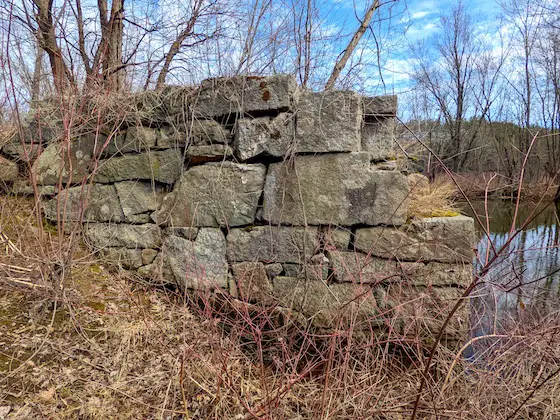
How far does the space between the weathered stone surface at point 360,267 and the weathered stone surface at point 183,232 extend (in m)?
1.05

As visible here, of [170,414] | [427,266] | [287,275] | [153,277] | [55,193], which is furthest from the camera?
[55,193]

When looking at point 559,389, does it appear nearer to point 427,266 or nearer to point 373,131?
point 427,266

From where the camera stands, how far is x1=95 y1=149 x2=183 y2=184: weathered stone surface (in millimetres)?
2775

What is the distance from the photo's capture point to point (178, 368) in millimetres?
2139

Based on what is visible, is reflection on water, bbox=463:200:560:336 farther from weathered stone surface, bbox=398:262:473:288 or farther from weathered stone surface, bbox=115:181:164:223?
weathered stone surface, bbox=115:181:164:223

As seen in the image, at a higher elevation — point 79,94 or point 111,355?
point 79,94

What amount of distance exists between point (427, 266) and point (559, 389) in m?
1.28

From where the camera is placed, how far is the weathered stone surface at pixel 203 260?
2660mm

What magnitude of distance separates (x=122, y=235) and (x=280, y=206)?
1370 millimetres

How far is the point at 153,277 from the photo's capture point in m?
2.82

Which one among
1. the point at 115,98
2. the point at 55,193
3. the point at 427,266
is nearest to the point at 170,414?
the point at 427,266

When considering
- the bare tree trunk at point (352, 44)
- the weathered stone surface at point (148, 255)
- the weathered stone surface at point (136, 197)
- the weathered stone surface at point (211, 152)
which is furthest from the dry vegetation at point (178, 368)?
the bare tree trunk at point (352, 44)

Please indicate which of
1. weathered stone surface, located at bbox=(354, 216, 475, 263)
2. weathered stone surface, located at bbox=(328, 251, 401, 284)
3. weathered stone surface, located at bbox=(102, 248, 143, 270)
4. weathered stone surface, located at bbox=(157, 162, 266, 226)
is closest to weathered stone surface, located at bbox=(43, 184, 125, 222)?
weathered stone surface, located at bbox=(102, 248, 143, 270)

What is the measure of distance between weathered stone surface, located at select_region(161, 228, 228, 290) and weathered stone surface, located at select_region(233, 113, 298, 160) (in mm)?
667
